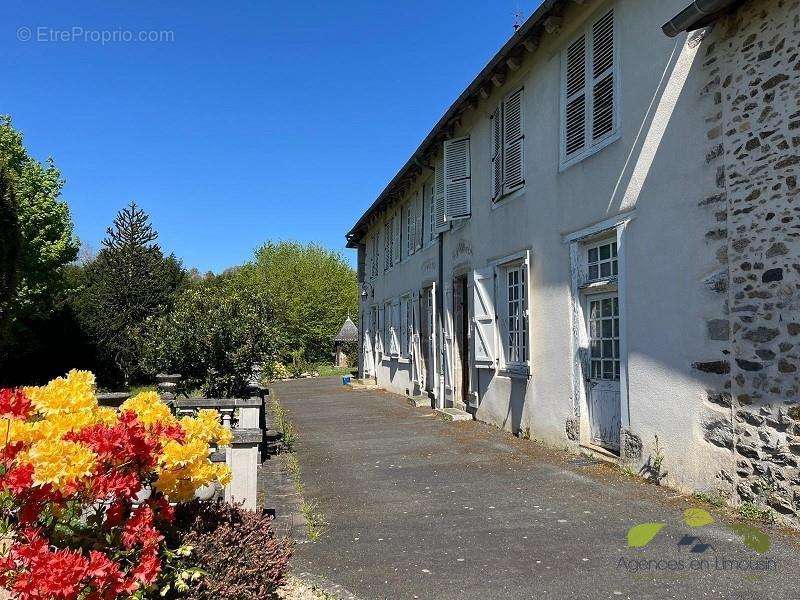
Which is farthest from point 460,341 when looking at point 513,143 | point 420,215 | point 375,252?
point 375,252

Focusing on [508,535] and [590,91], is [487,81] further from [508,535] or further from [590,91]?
[508,535]

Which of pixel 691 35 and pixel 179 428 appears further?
pixel 691 35

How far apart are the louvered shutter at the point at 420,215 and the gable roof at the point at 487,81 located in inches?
19.5

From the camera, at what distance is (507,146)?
32.8 feet

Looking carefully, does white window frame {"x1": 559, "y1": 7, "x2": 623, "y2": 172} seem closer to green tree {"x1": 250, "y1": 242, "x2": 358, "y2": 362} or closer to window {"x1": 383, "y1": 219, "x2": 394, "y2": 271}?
window {"x1": 383, "y1": 219, "x2": 394, "y2": 271}

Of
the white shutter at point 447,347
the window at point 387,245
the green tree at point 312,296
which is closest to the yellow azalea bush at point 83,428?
the white shutter at point 447,347

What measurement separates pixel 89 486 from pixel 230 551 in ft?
2.73

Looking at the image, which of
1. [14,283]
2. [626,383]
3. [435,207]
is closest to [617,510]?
[626,383]

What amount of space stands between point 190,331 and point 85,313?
12.6 meters

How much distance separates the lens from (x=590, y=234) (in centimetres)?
746

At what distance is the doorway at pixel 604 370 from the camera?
23.8 feet

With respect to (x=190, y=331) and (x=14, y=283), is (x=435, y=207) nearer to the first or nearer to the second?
(x=190, y=331)

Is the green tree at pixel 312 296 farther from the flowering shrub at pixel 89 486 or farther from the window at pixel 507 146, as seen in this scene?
the flowering shrub at pixel 89 486

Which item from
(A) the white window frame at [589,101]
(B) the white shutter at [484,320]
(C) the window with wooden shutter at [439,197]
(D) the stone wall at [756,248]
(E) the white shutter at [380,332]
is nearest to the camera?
→ (D) the stone wall at [756,248]
